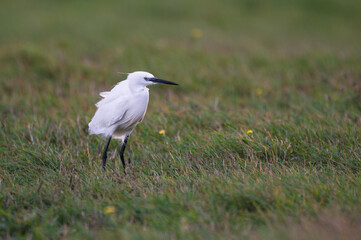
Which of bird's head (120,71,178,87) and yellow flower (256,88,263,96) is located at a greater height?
bird's head (120,71,178,87)

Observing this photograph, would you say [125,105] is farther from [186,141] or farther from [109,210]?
[109,210]

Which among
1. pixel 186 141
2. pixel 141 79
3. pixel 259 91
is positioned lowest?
pixel 186 141

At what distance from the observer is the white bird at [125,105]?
11.3ft

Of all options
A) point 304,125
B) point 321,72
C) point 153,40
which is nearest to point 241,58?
point 321,72

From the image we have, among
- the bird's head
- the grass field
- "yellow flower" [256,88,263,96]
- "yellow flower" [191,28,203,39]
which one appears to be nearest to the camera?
the grass field

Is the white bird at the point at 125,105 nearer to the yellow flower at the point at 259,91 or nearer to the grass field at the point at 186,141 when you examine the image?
the grass field at the point at 186,141

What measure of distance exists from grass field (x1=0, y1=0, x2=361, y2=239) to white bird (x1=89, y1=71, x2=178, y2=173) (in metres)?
0.39

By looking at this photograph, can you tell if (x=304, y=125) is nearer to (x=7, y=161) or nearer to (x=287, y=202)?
(x=287, y=202)

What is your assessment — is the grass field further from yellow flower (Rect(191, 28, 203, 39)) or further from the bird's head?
the bird's head

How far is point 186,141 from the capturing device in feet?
12.8

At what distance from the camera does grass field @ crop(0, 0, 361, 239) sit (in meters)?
2.49

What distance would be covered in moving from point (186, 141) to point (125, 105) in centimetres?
84

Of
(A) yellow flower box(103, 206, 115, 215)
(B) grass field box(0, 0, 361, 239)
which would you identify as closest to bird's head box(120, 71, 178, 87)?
(B) grass field box(0, 0, 361, 239)

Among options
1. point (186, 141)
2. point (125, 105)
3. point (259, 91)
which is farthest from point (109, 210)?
point (259, 91)
